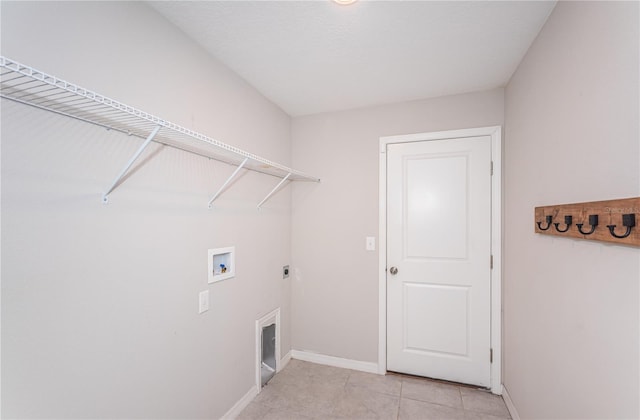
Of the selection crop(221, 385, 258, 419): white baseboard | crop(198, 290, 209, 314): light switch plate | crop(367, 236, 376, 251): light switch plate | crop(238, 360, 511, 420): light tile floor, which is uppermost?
crop(367, 236, 376, 251): light switch plate

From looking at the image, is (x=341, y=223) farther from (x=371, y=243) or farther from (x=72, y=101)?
(x=72, y=101)

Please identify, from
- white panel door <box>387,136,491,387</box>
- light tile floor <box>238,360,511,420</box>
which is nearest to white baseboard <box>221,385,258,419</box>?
light tile floor <box>238,360,511,420</box>

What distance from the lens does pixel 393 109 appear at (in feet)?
8.26

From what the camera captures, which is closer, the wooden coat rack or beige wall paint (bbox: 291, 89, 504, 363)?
the wooden coat rack

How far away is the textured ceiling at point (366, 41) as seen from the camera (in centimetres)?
138

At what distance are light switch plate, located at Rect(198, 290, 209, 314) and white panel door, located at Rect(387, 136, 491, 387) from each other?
1551 mm

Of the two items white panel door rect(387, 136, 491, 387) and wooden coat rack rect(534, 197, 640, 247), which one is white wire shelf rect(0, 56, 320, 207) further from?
white panel door rect(387, 136, 491, 387)

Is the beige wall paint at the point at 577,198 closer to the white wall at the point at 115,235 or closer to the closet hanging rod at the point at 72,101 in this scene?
the closet hanging rod at the point at 72,101

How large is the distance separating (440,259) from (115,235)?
2280 millimetres

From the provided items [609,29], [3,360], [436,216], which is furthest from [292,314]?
[609,29]

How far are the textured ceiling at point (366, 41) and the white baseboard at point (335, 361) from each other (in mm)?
2421

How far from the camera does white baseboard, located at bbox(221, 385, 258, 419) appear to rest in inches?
74.9

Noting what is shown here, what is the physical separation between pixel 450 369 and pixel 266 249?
6.14ft

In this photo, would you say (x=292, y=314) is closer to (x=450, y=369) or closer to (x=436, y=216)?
(x=450, y=369)
